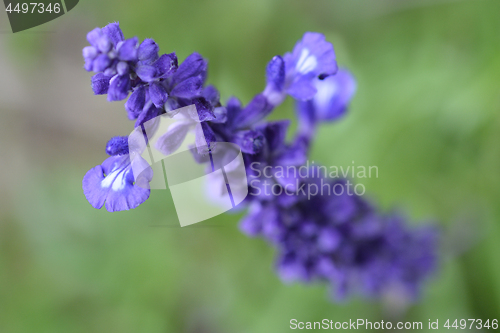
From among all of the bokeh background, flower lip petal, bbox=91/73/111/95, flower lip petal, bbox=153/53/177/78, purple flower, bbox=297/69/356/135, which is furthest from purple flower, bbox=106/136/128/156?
the bokeh background

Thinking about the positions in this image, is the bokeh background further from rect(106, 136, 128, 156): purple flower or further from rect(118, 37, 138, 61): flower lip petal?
rect(118, 37, 138, 61): flower lip petal

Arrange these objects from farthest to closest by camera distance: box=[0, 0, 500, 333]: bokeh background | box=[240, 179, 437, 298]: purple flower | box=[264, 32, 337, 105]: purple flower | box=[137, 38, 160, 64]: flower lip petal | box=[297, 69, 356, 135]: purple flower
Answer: box=[0, 0, 500, 333]: bokeh background, box=[297, 69, 356, 135]: purple flower, box=[240, 179, 437, 298]: purple flower, box=[264, 32, 337, 105]: purple flower, box=[137, 38, 160, 64]: flower lip petal

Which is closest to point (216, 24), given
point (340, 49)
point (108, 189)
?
point (340, 49)

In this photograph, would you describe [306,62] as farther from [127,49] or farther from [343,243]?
[343,243]

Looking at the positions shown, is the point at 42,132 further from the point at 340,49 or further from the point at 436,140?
the point at 436,140

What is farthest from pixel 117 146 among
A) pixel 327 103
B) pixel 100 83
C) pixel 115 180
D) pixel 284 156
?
pixel 327 103

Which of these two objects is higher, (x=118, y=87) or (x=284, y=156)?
(x=118, y=87)

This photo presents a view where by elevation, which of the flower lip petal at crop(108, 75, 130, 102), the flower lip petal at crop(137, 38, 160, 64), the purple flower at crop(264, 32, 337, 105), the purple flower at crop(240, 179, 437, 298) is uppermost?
the flower lip petal at crop(137, 38, 160, 64)
